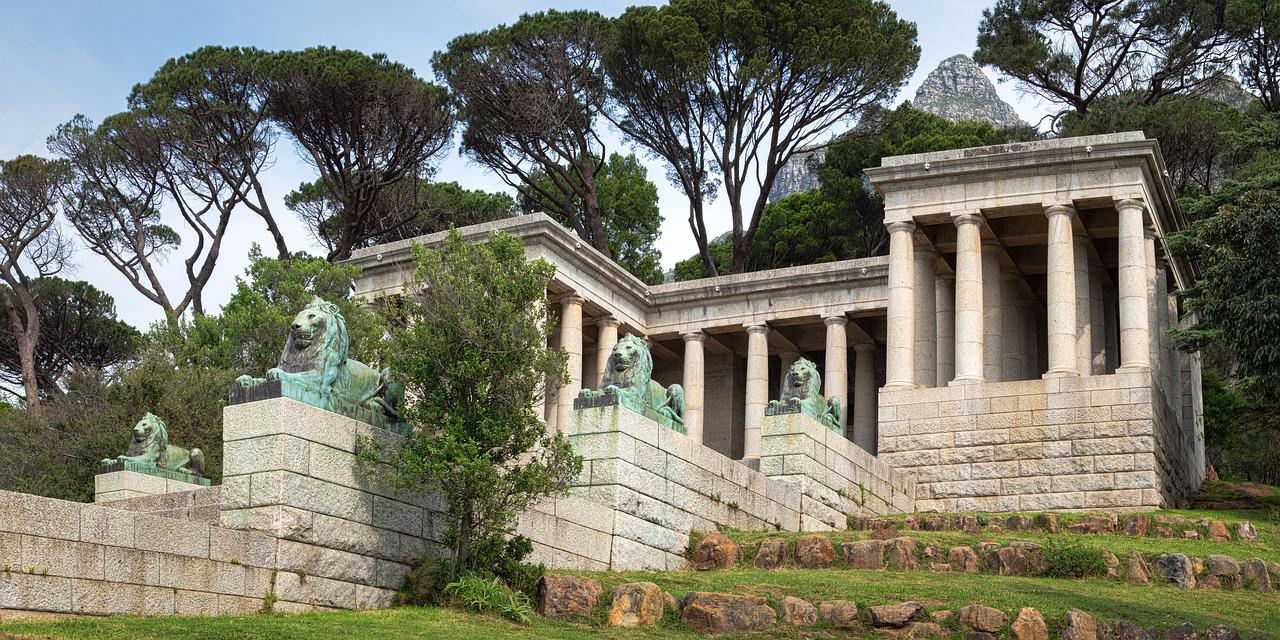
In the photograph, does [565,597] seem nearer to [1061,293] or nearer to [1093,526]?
[1093,526]

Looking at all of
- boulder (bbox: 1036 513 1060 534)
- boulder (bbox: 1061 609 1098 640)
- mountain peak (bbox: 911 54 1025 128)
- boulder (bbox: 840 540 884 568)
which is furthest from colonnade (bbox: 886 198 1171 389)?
mountain peak (bbox: 911 54 1025 128)

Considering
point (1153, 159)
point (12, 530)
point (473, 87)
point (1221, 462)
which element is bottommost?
point (12, 530)

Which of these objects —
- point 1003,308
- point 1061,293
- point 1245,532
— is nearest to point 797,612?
point 1245,532

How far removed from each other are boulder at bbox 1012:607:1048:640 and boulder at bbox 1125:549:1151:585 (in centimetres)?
414

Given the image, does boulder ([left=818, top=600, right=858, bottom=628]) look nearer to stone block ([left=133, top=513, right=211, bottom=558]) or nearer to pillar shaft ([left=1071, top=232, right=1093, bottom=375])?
stone block ([left=133, top=513, right=211, bottom=558])

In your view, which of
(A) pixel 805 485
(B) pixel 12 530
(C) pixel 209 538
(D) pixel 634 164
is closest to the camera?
(B) pixel 12 530

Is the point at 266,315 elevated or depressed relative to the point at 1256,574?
elevated

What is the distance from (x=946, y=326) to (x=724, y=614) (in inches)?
837

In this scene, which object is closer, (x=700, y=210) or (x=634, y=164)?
(x=700, y=210)

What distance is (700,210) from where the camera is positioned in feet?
165

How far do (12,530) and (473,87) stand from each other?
36171mm

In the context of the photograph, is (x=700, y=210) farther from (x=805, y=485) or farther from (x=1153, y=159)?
(x=805, y=485)

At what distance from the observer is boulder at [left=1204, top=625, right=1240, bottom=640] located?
15.8 m

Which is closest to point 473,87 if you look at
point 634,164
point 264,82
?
point 264,82
